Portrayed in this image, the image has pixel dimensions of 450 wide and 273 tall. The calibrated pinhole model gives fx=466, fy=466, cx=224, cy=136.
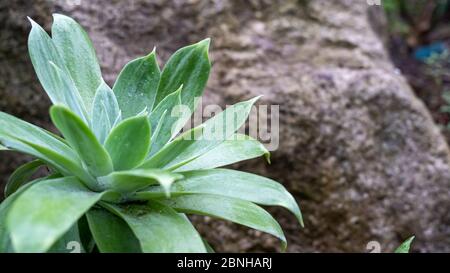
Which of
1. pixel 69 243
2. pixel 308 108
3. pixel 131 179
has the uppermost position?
pixel 131 179

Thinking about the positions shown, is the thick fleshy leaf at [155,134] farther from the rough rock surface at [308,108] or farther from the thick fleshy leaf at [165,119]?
the rough rock surface at [308,108]

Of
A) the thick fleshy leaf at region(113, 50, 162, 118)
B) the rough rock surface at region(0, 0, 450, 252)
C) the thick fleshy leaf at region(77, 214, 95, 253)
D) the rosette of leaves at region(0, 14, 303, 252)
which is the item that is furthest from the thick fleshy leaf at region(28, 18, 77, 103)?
the rough rock surface at region(0, 0, 450, 252)

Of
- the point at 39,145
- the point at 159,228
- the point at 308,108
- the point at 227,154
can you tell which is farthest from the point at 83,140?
the point at 308,108

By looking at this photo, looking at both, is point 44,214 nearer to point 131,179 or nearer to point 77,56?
point 131,179

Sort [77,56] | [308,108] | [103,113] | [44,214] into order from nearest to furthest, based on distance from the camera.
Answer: [44,214], [103,113], [77,56], [308,108]

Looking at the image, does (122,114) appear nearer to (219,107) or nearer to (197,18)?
(219,107)
